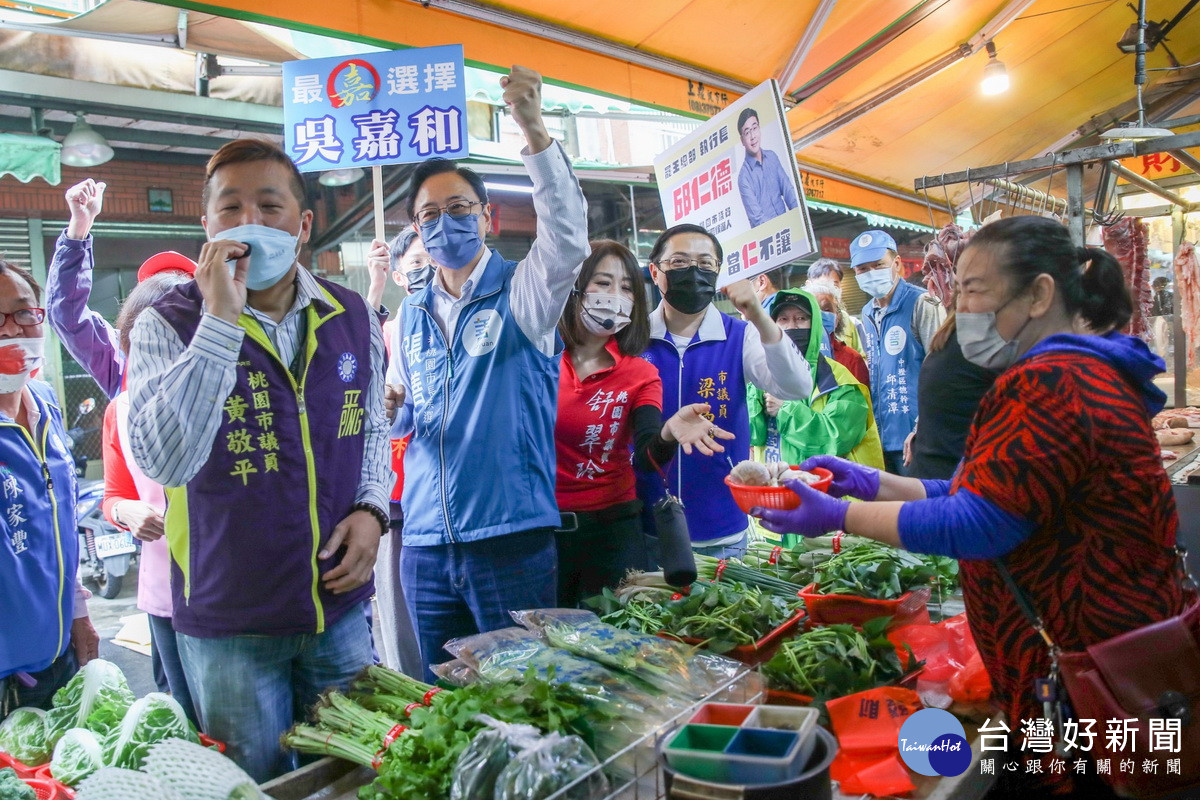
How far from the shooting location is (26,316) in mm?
2533

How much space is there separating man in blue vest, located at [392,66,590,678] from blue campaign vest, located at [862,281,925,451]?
10.9 ft

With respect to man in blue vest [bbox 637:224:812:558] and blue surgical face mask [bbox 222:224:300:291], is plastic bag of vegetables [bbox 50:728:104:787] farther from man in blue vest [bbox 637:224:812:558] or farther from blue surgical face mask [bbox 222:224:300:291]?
man in blue vest [bbox 637:224:812:558]

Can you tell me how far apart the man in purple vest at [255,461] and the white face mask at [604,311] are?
105cm

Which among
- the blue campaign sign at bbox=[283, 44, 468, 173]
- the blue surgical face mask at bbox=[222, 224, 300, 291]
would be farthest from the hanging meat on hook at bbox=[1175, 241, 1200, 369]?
the blue surgical face mask at bbox=[222, 224, 300, 291]

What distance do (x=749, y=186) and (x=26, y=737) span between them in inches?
126

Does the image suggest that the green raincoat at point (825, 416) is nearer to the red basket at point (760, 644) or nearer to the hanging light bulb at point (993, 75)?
the red basket at point (760, 644)

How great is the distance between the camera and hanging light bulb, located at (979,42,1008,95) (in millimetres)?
6656

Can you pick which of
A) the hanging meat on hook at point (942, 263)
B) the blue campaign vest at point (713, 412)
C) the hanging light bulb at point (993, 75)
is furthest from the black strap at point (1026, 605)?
the hanging light bulb at point (993, 75)

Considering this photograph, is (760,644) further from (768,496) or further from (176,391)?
(176,391)

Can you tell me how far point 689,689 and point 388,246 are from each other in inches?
130

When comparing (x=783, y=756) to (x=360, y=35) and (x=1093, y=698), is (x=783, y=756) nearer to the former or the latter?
(x=1093, y=698)

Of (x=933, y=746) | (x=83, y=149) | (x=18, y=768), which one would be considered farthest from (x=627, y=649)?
(x=83, y=149)

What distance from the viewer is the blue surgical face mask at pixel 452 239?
8.39 ft

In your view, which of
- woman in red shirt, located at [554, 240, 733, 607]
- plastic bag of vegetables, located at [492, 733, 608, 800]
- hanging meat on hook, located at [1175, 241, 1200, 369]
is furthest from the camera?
hanging meat on hook, located at [1175, 241, 1200, 369]
